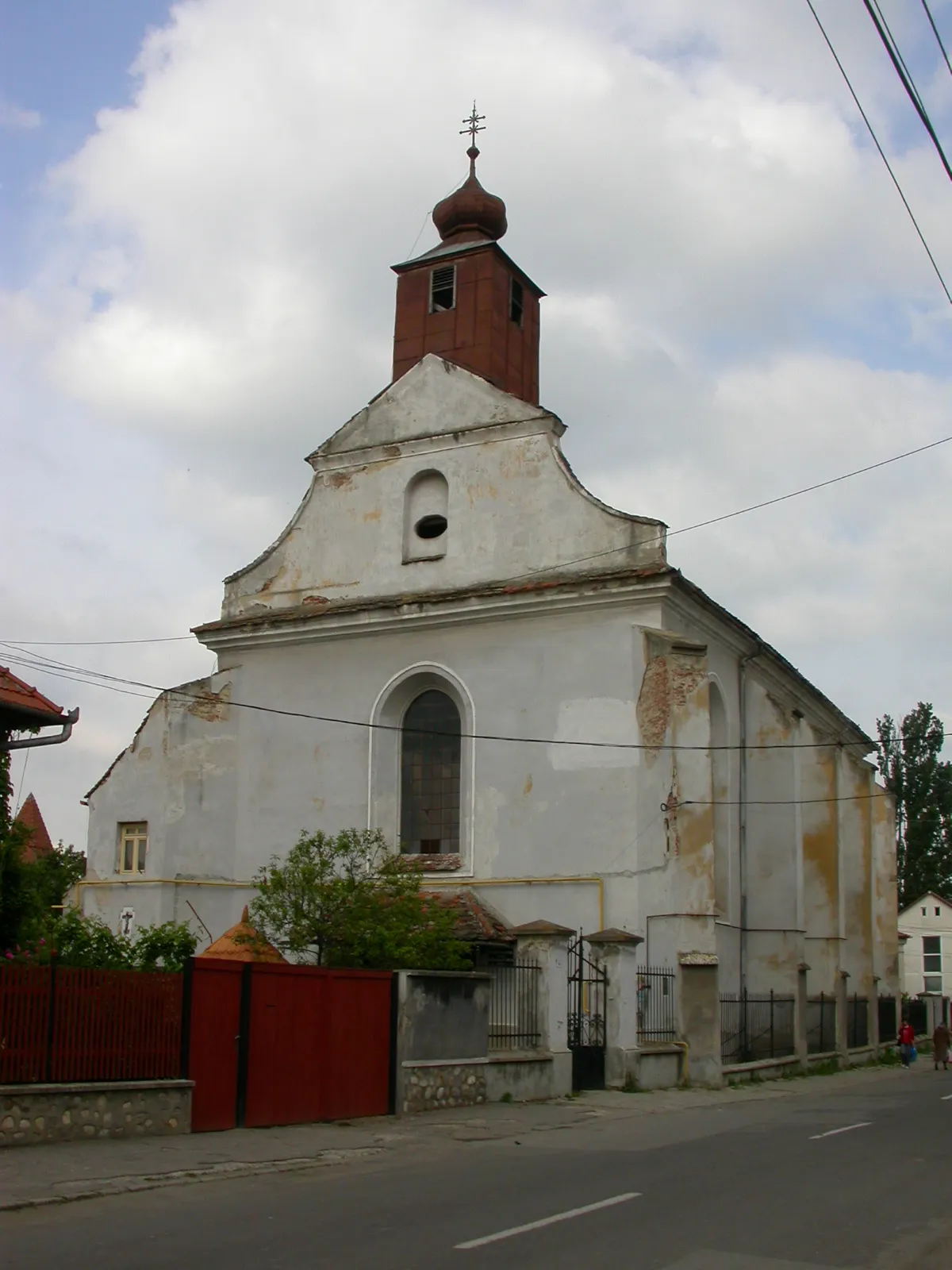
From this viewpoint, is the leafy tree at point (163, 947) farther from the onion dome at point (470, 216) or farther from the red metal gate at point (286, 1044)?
the onion dome at point (470, 216)

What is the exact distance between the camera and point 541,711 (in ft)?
81.3

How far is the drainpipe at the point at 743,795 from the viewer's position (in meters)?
28.9

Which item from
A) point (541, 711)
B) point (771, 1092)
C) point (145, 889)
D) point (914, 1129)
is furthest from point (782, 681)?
point (914, 1129)

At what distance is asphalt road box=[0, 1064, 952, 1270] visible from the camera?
769cm

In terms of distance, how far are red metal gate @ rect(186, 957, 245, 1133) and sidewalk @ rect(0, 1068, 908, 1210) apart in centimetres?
29

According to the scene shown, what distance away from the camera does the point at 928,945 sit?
224 ft

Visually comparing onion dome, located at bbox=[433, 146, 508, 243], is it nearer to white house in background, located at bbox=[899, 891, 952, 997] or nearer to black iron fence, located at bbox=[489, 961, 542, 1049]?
black iron fence, located at bbox=[489, 961, 542, 1049]

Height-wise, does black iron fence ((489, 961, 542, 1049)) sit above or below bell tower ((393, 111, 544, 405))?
below

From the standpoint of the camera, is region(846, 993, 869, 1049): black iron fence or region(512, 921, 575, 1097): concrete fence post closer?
region(512, 921, 575, 1097): concrete fence post

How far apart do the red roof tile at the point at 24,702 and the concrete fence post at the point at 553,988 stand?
7.23m

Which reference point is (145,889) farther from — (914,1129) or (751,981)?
(914,1129)

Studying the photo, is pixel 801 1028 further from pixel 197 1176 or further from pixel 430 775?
pixel 197 1176

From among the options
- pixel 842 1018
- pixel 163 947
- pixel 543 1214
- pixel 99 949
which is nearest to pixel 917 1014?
pixel 842 1018

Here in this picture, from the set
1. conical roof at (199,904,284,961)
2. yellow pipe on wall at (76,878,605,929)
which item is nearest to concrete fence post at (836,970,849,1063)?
yellow pipe on wall at (76,878,605,929)
